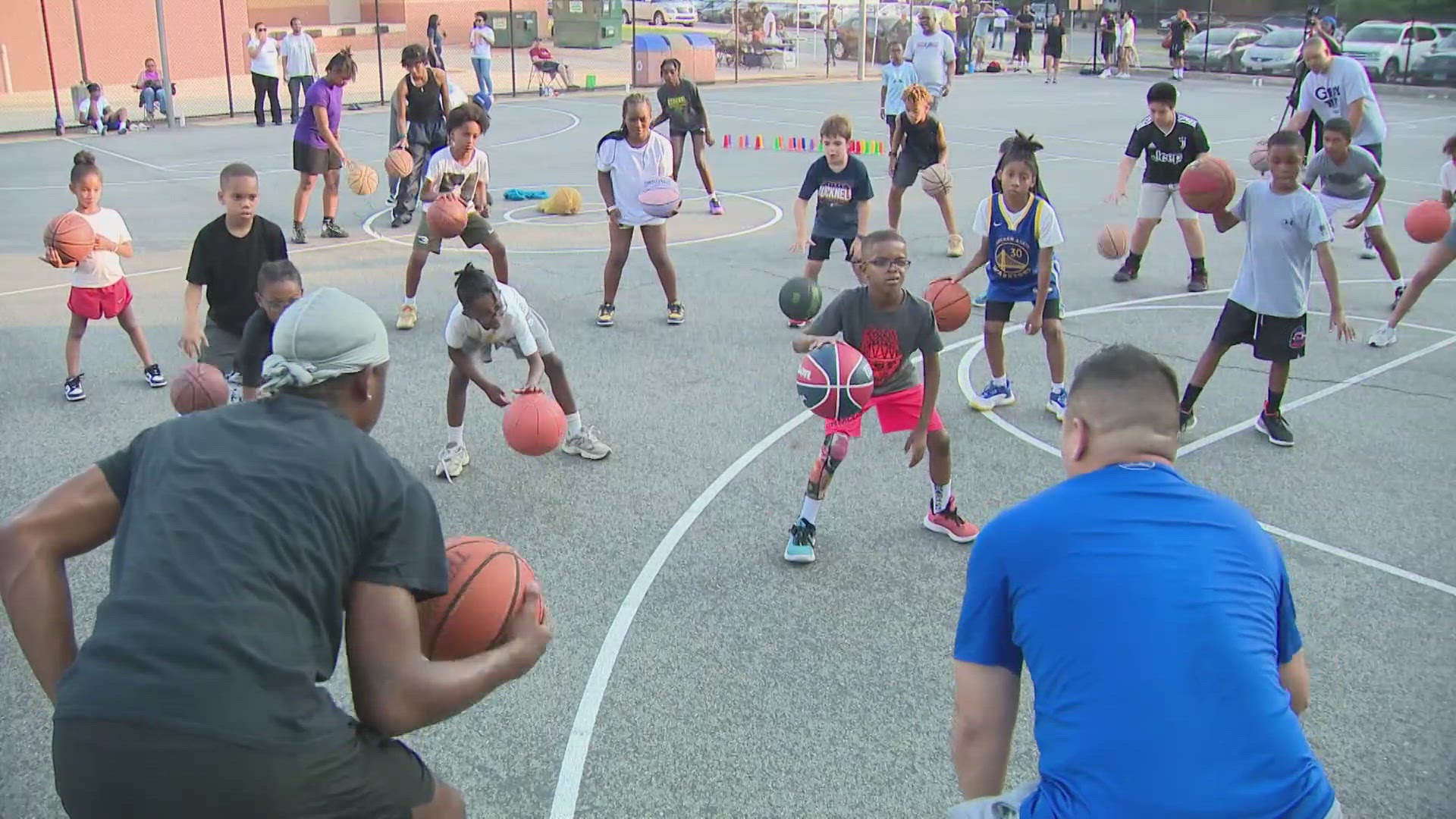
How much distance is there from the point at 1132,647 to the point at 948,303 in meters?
6.08

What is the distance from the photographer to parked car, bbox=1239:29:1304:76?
1481 inches

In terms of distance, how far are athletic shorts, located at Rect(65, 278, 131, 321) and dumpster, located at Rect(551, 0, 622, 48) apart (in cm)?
3952

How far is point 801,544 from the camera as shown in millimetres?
6328

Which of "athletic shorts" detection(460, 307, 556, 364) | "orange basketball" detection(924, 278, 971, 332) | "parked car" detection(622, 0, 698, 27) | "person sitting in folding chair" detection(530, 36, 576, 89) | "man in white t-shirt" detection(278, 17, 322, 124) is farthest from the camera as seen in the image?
"parked car" detection(622, 0, 698, 27)

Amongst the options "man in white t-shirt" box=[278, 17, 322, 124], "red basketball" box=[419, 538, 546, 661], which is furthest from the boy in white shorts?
"man in white t-shirt" box=[278, 17, 322, 124]

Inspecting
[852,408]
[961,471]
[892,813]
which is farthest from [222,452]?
[961,471]

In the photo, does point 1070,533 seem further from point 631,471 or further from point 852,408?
point 631,471

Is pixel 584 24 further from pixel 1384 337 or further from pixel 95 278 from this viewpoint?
pixel 1384 337

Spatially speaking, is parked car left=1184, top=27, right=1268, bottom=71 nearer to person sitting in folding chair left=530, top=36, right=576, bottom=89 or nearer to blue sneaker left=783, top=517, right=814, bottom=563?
person sitting in folding chair left=530, top=36, right=576, bottom=89

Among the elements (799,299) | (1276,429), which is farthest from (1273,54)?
(1276,429)

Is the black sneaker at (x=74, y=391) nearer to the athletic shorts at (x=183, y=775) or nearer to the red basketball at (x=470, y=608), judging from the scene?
the red basketball at (x=470, y=608)

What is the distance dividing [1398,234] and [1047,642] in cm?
1452

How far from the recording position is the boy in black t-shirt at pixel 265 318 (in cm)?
631

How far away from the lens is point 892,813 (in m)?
4.36
